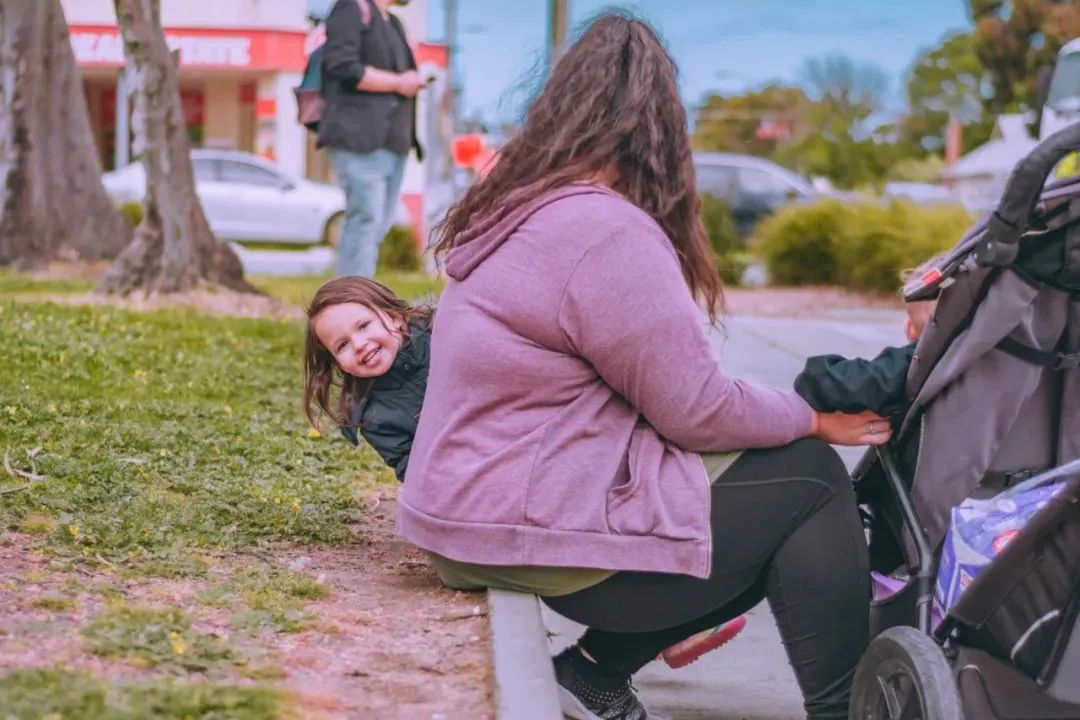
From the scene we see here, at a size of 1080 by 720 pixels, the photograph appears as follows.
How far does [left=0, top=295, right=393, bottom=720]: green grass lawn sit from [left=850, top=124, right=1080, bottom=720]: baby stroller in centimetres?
120

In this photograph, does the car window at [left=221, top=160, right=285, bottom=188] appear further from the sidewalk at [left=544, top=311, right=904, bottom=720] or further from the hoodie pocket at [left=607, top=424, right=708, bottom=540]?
the hoodie pocket at [left=607, top=424, right=708, bottom=540]

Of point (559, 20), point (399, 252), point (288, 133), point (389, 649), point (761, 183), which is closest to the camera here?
point (389, 649)

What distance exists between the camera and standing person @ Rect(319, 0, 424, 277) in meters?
8.54

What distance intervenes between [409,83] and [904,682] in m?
6.20

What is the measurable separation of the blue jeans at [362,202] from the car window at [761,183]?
1863cm

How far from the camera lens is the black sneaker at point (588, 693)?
3.71 m

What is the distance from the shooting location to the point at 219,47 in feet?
121

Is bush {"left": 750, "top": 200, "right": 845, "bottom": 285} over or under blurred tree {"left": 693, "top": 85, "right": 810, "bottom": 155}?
over

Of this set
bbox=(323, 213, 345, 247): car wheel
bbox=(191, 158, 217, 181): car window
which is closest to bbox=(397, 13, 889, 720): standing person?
bbox=(323, 213, 345, 247): car wheel

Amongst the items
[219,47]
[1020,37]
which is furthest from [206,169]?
[1020,37]

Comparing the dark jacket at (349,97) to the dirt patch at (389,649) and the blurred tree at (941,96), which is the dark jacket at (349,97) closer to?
the dirt patch at (389,649)

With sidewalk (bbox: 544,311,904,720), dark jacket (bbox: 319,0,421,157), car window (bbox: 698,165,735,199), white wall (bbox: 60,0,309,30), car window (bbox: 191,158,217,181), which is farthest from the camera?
white wall (bbox: 60,0,309,30)

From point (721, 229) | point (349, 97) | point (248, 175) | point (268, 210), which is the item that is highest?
point (349, 97)

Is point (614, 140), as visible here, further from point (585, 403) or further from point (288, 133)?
point (288, 133)
